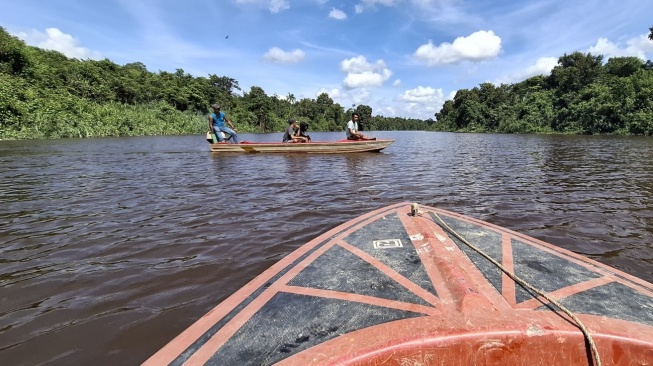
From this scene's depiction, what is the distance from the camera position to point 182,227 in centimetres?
441

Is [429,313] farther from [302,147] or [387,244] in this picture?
[302,147]

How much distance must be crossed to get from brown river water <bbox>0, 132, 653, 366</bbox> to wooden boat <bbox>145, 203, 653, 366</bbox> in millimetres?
862

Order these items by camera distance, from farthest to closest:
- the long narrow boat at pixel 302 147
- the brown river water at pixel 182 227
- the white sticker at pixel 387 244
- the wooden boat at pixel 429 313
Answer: the long narrow boat at pixel 302 147
the white sticker at pixel 387 244
the brown river water at pixel 182 227
the wooden boat at pixel 429 313

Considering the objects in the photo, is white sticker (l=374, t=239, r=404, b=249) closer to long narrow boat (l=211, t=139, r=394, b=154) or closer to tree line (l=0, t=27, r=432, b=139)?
long narrow boat (l=211, t=139, r=394, b=154)

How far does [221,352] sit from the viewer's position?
5.01 ft

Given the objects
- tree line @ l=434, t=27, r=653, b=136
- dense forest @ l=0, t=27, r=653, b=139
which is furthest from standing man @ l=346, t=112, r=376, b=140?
tree line @ l=434, t=27, r=653, b=136

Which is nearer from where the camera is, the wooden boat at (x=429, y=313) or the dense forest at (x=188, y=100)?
the wooden boat at (x=429, y=313)

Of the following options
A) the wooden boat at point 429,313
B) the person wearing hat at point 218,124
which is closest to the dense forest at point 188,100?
the person wearing hat at point 218,124

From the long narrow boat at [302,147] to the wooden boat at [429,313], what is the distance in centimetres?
1148

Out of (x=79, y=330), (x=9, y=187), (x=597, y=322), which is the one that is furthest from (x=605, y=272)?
(x=9, y=187)

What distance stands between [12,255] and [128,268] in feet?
4.82

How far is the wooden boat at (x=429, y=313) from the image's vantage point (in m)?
1.42

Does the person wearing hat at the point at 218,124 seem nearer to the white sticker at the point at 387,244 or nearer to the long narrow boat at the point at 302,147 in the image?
the long narrow boat at the point at 302,147

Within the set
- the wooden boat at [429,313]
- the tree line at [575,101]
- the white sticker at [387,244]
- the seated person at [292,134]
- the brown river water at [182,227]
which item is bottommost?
the brown river water at [182,227]
